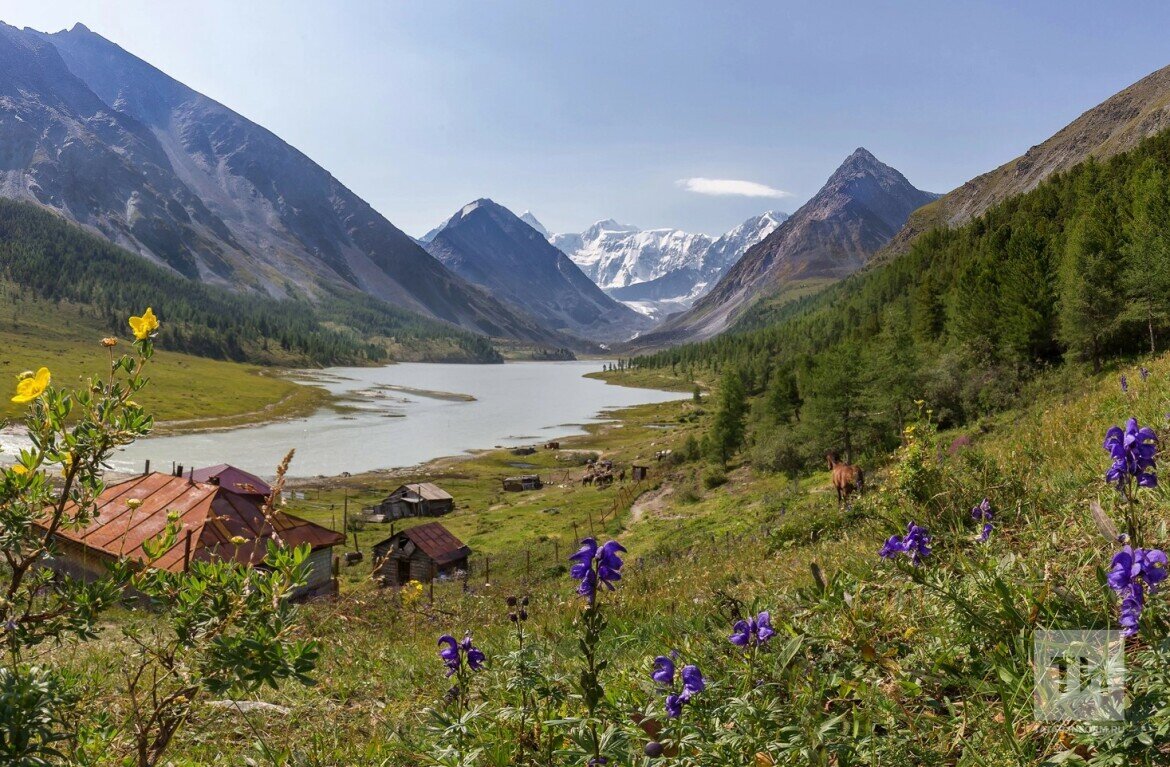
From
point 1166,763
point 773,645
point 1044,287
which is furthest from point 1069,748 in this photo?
point 1044,287

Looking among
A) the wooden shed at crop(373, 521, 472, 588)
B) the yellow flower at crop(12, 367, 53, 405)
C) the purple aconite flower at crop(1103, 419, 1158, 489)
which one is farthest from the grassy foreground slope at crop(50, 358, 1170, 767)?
the wooden shed at crop(373, 521, 472, 588)

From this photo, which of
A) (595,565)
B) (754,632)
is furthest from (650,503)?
(595,565)

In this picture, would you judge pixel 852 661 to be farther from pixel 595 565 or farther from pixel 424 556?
pixel 424 556

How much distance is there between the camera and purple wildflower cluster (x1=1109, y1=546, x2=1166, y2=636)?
2.80 metres

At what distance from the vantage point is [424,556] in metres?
41.1

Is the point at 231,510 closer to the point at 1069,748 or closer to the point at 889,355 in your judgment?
the point at 1069,748

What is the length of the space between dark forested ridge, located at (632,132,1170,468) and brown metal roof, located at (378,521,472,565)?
89.2 feet

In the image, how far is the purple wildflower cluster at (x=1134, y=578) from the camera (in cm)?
280

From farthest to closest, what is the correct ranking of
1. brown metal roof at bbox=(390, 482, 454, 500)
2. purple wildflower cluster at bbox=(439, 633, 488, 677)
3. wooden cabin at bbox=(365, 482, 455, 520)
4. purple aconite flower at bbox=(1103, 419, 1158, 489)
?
brown metal roof at bbox=(390, 482, 454, 500) < wooden cabin at bbox=(365, 482, 455, 520) < purple wildflower cluster at bbox=(439, 633, 488, 677) < purple aconite flower at bbox=(1103, 419, 1158, 489)

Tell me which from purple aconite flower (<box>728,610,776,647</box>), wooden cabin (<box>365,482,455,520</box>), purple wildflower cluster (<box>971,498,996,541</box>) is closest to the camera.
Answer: purple aconite flower (<box>728,610,776,647</box>)

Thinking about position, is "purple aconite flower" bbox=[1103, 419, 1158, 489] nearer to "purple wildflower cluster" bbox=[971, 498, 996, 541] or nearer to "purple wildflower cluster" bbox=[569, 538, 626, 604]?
"purple wildflower cluster" bbox=[971, 498, 996, 541]

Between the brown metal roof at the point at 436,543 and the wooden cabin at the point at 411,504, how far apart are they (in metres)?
20.7

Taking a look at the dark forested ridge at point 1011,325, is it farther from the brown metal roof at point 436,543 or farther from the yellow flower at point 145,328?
the yellow flower at point 145,328

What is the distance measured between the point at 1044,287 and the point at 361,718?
57.4m
